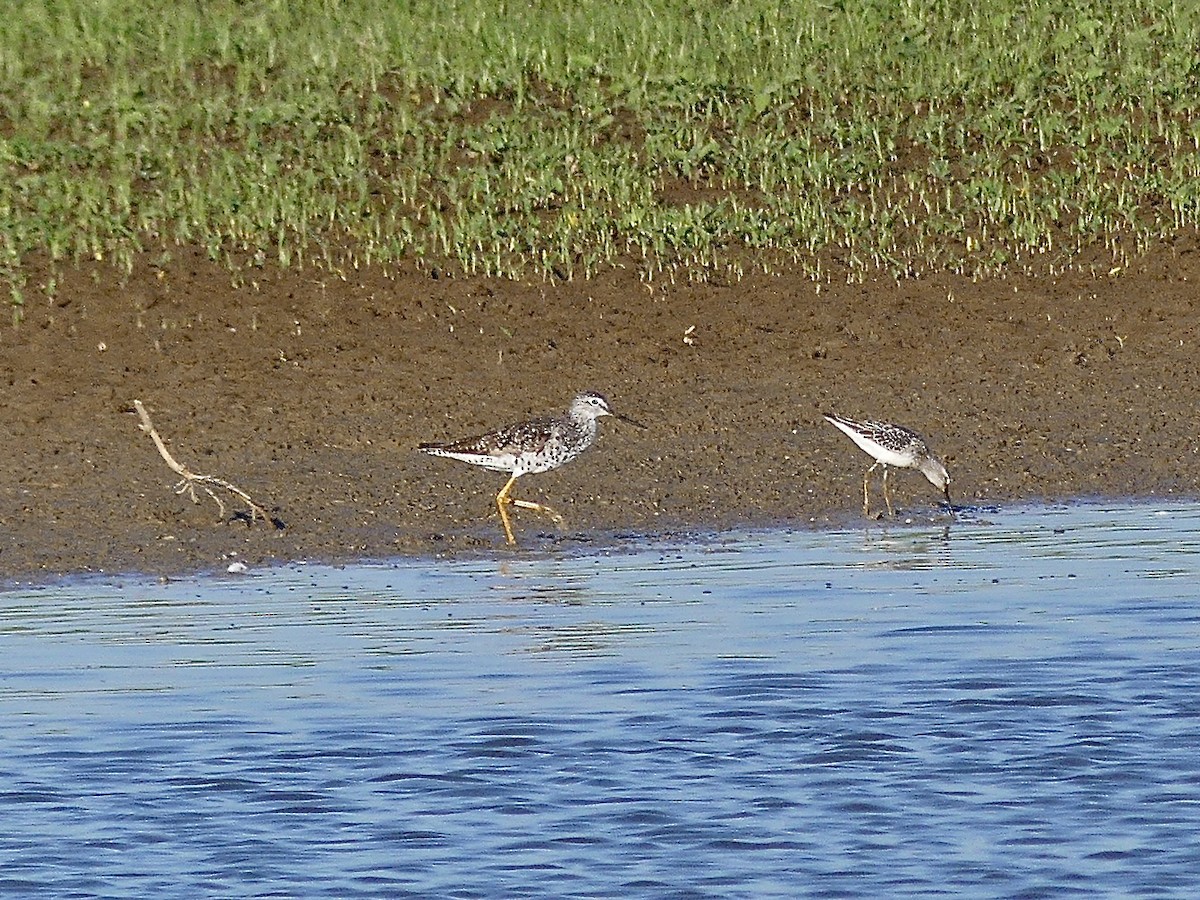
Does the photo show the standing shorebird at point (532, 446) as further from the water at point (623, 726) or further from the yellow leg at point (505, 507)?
the water at point (623, 726)

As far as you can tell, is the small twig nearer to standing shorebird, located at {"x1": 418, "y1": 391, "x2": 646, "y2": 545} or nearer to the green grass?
standing shorebird, located at {"x1": 418, "y1": 391, "x2": 646, "y2": 545}

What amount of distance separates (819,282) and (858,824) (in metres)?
9.54

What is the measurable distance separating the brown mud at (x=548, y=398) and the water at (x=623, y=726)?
93cm

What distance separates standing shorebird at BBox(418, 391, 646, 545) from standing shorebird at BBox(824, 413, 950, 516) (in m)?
1.40

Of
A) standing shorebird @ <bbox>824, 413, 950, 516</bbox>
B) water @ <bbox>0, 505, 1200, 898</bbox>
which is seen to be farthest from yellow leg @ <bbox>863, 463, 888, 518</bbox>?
water @ <bbox>0, 505, 1200, 898</bbox>

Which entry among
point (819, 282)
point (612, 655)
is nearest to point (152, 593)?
point (612, 655)

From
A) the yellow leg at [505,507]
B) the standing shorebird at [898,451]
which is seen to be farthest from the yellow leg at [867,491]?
the yellow leg at [505,507]

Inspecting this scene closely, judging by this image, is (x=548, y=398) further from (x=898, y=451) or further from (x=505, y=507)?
(x=898, y=451)

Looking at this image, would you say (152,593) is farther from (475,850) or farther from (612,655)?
(475,850)

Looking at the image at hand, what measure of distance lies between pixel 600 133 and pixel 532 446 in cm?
687

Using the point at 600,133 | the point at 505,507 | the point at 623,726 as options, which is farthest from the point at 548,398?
the point at 623,726

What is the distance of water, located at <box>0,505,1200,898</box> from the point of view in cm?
764

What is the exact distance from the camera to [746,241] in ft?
58.6

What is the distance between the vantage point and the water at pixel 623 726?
7.64m
